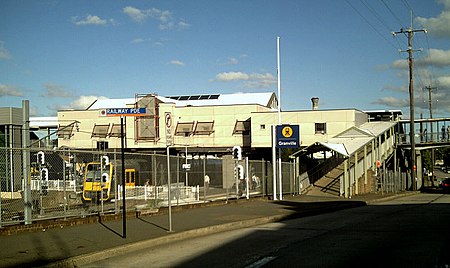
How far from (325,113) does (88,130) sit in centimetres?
2741

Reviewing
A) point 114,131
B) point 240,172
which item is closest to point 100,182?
point 240,172

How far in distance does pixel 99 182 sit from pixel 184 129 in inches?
1727

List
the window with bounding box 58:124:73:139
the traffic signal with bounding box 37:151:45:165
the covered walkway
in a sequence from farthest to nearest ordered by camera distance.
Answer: the covered walkway → the window with bounding box 58:124:73:139 → the traffic signal with bounding box 37:151:45:165

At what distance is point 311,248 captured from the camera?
40.3 ft

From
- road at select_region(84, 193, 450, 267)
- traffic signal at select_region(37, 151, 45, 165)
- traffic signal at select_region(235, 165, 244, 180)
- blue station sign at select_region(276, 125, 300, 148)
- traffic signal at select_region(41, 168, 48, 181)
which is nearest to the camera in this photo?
road at select_region(84, 193, 450, 267)

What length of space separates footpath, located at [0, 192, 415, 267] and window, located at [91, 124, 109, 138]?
41.7 metres

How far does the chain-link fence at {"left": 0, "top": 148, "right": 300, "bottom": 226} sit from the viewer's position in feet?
48.1

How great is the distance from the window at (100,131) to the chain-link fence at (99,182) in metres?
35.1

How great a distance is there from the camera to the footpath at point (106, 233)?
10.7 meters

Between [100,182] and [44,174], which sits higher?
[44,174]

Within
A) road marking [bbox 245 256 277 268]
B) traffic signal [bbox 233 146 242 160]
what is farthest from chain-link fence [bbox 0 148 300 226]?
road marking [bbox 245 256 277 268]

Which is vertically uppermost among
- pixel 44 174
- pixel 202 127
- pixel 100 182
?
pixel 202 127

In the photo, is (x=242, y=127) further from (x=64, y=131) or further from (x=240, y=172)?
(x=240, y=172)

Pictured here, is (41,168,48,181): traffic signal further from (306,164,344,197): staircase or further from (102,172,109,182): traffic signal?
(306,164,344,197): staircase
